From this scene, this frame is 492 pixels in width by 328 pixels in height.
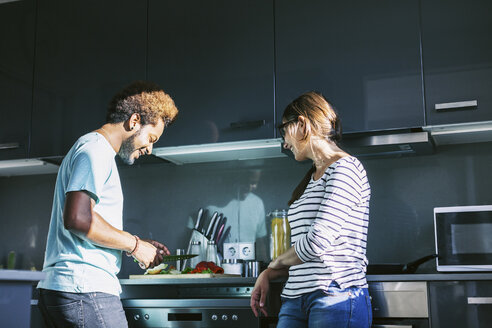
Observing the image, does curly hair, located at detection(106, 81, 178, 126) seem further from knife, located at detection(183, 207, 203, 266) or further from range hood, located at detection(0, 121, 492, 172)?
knife, located at detection(183, 207, 203, 266)

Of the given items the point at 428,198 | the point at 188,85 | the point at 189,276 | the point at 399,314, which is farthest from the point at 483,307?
the point at 188,85

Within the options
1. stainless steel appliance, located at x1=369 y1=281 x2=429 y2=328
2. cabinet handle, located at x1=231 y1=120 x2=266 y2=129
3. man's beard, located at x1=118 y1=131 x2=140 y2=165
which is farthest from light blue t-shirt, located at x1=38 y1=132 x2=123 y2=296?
cabinet handle, located at x1=231 y1=120 x2=266 y2=129

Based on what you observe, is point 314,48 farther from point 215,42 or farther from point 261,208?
point 261,208

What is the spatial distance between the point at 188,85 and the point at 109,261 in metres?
1.56

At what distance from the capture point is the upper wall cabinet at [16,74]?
10.7 ft

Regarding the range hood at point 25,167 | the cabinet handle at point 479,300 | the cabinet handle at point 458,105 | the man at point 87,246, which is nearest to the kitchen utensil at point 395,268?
the cabinet handle at point 479,300

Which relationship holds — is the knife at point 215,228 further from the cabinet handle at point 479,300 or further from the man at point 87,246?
the man at point 87,246

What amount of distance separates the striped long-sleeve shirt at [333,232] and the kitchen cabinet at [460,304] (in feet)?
2.20

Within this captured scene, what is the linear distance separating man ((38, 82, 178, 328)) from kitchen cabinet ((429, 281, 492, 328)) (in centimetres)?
117

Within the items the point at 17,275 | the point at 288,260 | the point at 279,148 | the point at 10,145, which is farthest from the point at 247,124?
the point at 17,275

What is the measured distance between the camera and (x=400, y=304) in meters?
2.33

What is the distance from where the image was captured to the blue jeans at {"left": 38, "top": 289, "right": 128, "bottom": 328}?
1.49 metres

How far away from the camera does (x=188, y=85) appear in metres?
3.03

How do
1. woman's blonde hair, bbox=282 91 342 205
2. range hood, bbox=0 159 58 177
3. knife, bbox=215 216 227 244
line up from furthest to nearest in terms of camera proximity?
range hood, bbox=0 159 58 177
knife, bbox=215 216 227 244
woman's blonde hair, bbox=282 91 342 205
